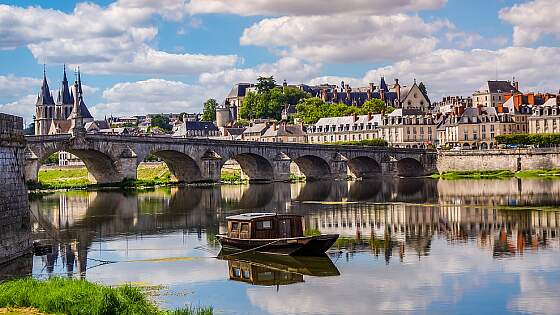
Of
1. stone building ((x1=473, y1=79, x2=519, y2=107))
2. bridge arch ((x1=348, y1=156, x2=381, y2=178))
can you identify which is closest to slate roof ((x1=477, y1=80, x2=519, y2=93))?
stone building ((x1=473, y1=79, x2=519, y2=107))

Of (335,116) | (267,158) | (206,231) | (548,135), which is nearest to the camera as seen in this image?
(206,231)

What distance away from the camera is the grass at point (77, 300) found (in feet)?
63.8

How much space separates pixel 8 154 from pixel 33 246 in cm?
425

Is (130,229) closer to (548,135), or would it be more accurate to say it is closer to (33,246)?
(33,246)

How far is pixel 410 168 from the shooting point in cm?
10262

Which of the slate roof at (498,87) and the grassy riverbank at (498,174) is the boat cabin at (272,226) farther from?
the slate roof at (498,87)

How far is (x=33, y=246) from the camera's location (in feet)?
104

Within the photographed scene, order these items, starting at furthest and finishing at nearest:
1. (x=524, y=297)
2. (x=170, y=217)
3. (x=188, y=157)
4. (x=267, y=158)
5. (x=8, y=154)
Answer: (x=267, y=158), (x=188, y=157), (x=170, y=217), (x=8, y=154), (x=524, y=297)

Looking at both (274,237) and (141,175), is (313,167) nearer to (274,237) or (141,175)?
(141,175)

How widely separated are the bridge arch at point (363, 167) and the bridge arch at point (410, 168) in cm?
314

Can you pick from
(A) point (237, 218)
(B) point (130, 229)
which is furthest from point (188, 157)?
(A) point (237, 218)

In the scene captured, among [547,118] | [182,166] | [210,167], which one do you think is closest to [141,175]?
[182,166]

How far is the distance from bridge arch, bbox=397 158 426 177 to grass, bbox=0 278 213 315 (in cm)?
8132

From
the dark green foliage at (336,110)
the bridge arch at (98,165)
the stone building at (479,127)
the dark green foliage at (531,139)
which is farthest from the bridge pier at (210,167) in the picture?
the dark green foliage at (336,110)
